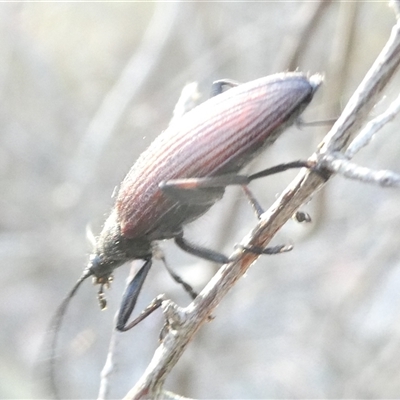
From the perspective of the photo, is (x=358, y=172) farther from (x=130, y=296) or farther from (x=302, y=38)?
(x=302, y=38)

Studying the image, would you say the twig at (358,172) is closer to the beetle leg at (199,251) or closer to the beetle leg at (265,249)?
the beetle leg at (265,249)

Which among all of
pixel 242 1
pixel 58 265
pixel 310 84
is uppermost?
pixel 242 1

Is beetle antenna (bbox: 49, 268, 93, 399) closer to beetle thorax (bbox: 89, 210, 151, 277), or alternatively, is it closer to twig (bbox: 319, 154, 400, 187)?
beetle thorax (bbox: 89, 210, 151, 277)

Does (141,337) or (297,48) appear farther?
(141,337)

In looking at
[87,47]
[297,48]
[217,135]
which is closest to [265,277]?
[297,48]

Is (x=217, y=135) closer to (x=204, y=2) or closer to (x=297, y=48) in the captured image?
(x=297, y=48)

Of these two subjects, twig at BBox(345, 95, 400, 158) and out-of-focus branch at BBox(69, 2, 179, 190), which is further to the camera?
out-of-focus branch at BBox(69, 2, 179, 190)

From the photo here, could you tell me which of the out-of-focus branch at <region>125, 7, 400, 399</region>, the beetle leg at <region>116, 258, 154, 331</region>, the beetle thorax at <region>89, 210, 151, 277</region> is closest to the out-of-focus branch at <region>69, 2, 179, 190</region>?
the beetle thorax at <region>89, 210, 151, 277</region>

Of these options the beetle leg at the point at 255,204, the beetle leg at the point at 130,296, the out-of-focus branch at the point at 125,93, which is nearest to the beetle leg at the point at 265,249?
the beetle leg at the point at 255,204
